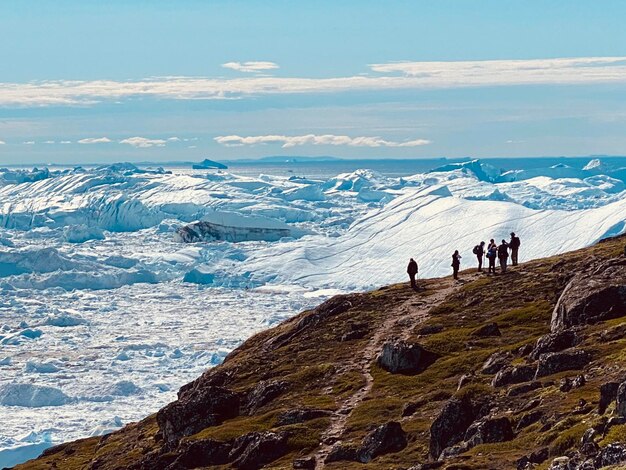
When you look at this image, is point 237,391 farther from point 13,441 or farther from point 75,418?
point 75,418

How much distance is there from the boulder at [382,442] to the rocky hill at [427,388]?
4cm

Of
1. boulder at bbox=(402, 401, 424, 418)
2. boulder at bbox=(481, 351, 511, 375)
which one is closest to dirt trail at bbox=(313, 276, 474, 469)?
boulder at bbox=(402, 401, 424, 418)

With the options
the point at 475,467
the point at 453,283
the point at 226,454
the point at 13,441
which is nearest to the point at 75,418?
the point at 13,441

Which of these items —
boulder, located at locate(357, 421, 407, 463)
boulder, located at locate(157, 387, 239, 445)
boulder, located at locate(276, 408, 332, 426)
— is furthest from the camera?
boulder, located at locate(157, 387, 239, 445)

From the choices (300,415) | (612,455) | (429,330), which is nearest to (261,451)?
(300,415)

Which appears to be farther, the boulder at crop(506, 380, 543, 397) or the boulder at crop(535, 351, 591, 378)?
the boulder at crop(535, 351, 591, 378)

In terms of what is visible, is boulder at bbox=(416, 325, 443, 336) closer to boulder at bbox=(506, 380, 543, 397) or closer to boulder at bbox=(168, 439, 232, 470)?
boulder at bbox=(168, 439, 232, 470)

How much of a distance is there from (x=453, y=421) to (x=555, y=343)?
767 centimetres

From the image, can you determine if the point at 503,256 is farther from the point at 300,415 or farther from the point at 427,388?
the point at 300,415

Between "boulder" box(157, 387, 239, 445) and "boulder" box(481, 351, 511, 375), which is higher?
"boulder" box(481, 351, 511, 375)

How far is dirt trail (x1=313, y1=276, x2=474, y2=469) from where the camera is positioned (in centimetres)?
3734

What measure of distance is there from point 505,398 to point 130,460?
68.9ft

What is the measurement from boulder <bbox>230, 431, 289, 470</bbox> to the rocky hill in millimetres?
68

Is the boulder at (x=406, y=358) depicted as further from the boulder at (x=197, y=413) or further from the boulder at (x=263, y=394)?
the boulder at (x=197, y=413)
